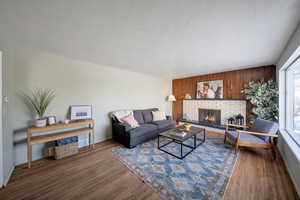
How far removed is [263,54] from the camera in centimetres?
247

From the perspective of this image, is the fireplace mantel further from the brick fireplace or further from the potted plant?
the potted plant

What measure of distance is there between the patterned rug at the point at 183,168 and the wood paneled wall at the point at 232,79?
82.3 inches

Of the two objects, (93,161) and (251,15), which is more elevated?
(251,15)

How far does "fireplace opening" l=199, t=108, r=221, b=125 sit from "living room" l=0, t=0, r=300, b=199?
0.75m

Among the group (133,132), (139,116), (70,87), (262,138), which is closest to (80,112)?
(70,87)

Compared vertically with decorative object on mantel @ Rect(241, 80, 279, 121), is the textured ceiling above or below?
above

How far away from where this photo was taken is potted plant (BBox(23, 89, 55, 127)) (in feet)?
7.09

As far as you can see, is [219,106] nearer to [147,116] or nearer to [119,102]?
[147,116]

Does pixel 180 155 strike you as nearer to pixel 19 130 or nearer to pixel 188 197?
pixel 188 197

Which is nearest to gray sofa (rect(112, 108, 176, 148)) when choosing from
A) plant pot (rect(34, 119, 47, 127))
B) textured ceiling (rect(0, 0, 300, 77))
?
plant pot (rect(34, 119, 47, 127))

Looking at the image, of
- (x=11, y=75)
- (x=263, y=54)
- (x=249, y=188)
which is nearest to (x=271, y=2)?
(x=263, y=54)

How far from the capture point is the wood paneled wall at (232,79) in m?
3.41

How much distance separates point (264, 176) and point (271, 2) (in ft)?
7.91

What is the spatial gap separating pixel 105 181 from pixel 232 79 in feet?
15.4
